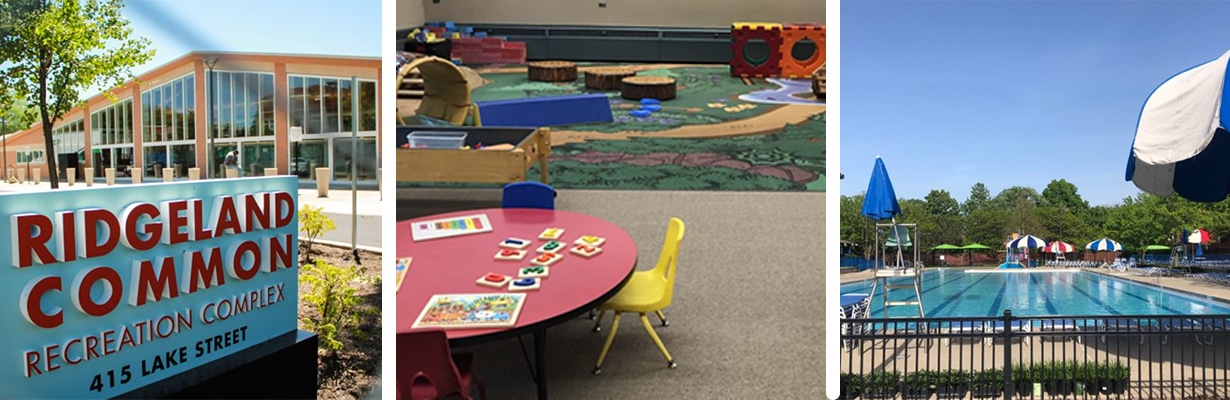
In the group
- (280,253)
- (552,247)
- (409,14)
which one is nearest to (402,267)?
(552,247)

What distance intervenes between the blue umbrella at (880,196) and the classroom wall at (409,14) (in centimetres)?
948

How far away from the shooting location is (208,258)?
68.1 inches

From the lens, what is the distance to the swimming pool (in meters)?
3.30

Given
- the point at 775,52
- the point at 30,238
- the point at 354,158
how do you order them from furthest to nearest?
the point at 775,52
the point at 354,158
the point at 30,238

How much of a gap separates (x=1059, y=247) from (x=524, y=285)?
2.44 meters

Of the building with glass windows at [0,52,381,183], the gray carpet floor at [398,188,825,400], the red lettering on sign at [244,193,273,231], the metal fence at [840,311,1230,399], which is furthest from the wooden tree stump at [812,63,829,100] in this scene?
the red lettering on sign at [244,193,273,231]

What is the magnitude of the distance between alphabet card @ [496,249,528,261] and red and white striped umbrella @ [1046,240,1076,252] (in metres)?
2.39

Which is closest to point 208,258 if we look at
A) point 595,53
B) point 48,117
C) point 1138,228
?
point 48,117

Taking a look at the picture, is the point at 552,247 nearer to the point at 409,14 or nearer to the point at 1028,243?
the point at 1028,243

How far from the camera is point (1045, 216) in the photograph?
10.6 ft

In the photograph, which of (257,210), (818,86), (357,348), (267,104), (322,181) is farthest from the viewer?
(818,86)

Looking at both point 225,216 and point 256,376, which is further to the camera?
point 256,376

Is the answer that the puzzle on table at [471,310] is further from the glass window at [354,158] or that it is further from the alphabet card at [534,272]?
the glass window at [354,158]

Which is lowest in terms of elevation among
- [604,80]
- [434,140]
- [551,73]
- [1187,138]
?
[1187,138]
